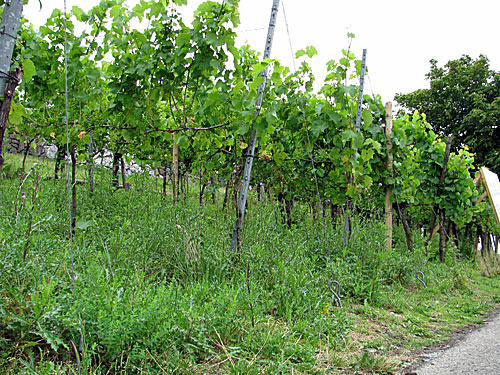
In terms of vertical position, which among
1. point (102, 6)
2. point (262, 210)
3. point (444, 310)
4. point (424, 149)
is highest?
point (102, 6)

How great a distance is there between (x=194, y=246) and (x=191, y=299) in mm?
1087

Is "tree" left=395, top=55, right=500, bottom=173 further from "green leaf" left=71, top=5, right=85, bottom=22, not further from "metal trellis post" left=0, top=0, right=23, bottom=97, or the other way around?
"metal trellis post" left=0, top=0, right=23, bottom=97

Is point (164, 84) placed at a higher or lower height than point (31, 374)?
higher

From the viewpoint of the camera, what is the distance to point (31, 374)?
64.3 inches

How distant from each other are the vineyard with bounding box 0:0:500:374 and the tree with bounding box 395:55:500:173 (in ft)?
47.3

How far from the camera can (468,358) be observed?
8.94 feet

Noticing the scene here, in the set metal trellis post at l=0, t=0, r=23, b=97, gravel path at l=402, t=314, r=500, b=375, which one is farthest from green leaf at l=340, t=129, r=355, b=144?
metal trellis post at l=0, t=0, r=23, b=97

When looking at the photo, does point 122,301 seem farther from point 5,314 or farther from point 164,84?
point 164,84

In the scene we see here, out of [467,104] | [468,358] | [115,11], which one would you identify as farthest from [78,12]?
[467,104]

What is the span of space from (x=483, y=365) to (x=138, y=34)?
4024mm

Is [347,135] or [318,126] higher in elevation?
[318,126]

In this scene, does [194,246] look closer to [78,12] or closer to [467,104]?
[78,12]

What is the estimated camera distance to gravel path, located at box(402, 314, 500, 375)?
2447 mm

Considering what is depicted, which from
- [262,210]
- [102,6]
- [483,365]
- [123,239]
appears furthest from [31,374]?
[102,6]
